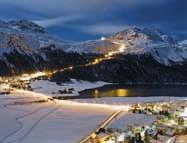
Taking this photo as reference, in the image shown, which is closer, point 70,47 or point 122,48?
point 70,47

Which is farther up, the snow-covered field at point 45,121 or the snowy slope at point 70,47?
the snowy slope at point 70,47

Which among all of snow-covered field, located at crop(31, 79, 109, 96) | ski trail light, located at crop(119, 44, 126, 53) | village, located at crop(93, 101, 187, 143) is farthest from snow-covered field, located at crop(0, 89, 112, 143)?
ski trail light, located at crop(119, 44, 126, 53)

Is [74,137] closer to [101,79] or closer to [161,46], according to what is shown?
[101,79]

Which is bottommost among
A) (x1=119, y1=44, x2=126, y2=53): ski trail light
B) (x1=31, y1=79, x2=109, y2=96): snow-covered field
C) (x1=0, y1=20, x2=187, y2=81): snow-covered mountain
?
(x1=31, y1=79, x2=109, y2=96): snow-covered field

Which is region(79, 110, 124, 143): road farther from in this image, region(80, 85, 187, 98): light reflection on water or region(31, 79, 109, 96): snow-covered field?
region(80, 85, 187, 98): light reflection on water

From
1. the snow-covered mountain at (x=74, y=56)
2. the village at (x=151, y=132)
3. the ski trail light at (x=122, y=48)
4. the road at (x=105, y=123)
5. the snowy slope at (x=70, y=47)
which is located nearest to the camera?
the village at (x=151, y=132)

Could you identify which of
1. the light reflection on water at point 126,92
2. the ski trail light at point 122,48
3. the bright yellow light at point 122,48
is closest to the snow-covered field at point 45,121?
the light reflection on water at point 126,92

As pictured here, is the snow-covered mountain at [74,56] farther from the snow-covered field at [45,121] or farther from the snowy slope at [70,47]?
the snow-covered field at [45,121]

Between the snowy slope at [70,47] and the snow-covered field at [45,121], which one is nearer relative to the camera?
the snow-covered field at [45,121]

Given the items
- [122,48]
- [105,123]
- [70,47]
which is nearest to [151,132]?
[105,123]

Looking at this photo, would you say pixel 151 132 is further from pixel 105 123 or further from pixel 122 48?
pixel 122 48

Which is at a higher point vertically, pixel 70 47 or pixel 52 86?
pixel 70 47
